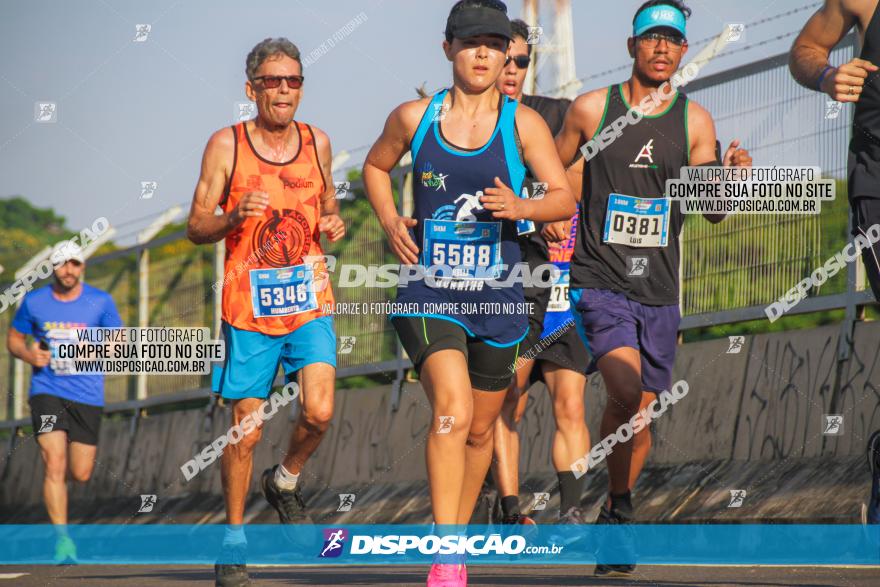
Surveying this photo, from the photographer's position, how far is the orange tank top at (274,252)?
8.20m

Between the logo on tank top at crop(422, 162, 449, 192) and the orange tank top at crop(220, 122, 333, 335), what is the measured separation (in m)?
1.63

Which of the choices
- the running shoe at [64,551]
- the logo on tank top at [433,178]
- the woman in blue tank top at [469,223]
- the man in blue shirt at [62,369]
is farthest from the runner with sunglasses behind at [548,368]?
the man in blue shirt at [62,369]

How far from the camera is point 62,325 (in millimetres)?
13180

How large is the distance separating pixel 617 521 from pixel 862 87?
2895mm

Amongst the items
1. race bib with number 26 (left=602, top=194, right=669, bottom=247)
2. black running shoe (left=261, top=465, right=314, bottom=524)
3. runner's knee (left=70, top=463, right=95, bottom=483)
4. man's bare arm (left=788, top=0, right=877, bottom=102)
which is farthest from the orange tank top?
runner's knee (left=70, top=463, right=95, bottom=483)

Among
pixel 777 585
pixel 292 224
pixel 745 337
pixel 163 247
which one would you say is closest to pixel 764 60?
pixel 745 337

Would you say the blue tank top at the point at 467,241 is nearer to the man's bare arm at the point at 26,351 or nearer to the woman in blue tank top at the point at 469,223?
the woman in blue tank top at the point at 469,223

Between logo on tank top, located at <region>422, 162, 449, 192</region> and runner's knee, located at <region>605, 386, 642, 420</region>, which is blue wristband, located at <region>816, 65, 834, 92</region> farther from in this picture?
runner's knee, located at <region>605, 386, 642, 420</region>

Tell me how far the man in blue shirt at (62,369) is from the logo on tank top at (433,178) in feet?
22.5

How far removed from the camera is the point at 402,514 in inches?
529

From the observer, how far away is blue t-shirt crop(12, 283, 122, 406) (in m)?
13.1

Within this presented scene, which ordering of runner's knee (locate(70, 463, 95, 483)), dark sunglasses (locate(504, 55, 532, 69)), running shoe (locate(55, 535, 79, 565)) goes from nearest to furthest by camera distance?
1. dark sunglasses (locate(504, 55, 532, 69))
2. running shoe (locate(55, 535, 79, 565))
3. runner's knee (locate(70, 463, 95, 483))

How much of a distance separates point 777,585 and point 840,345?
3404mm

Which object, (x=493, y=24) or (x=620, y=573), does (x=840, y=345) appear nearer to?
(x=620, y=573)
